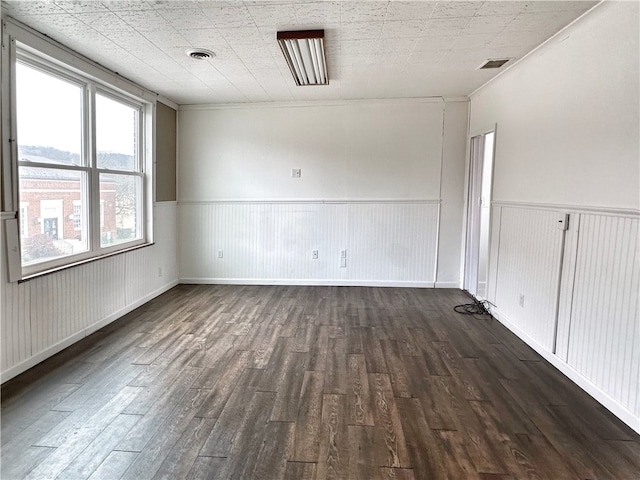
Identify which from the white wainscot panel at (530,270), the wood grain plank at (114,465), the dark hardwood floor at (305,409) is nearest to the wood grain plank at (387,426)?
the dark hardwood floor at (305,409)

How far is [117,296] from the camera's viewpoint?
3953 millimetres

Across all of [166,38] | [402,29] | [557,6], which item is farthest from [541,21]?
[166,38]

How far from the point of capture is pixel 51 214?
311cm

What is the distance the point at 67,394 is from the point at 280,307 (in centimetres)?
228

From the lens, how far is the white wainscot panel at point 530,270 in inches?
118

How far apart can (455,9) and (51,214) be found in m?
3.40

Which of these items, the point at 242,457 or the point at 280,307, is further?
the point at 280,307

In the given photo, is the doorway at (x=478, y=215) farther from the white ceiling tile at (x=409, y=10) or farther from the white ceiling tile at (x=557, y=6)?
the white ceiling tile at (x=409, y=10)

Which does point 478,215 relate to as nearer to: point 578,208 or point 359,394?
point 578,208

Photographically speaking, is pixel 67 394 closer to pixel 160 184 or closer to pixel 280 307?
pixel 280 307

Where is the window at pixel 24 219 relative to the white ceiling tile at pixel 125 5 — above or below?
below

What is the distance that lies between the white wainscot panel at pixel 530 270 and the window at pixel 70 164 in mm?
4003

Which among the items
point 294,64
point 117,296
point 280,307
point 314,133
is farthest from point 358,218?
point 117,296

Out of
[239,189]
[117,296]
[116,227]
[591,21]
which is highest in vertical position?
[591,21]
